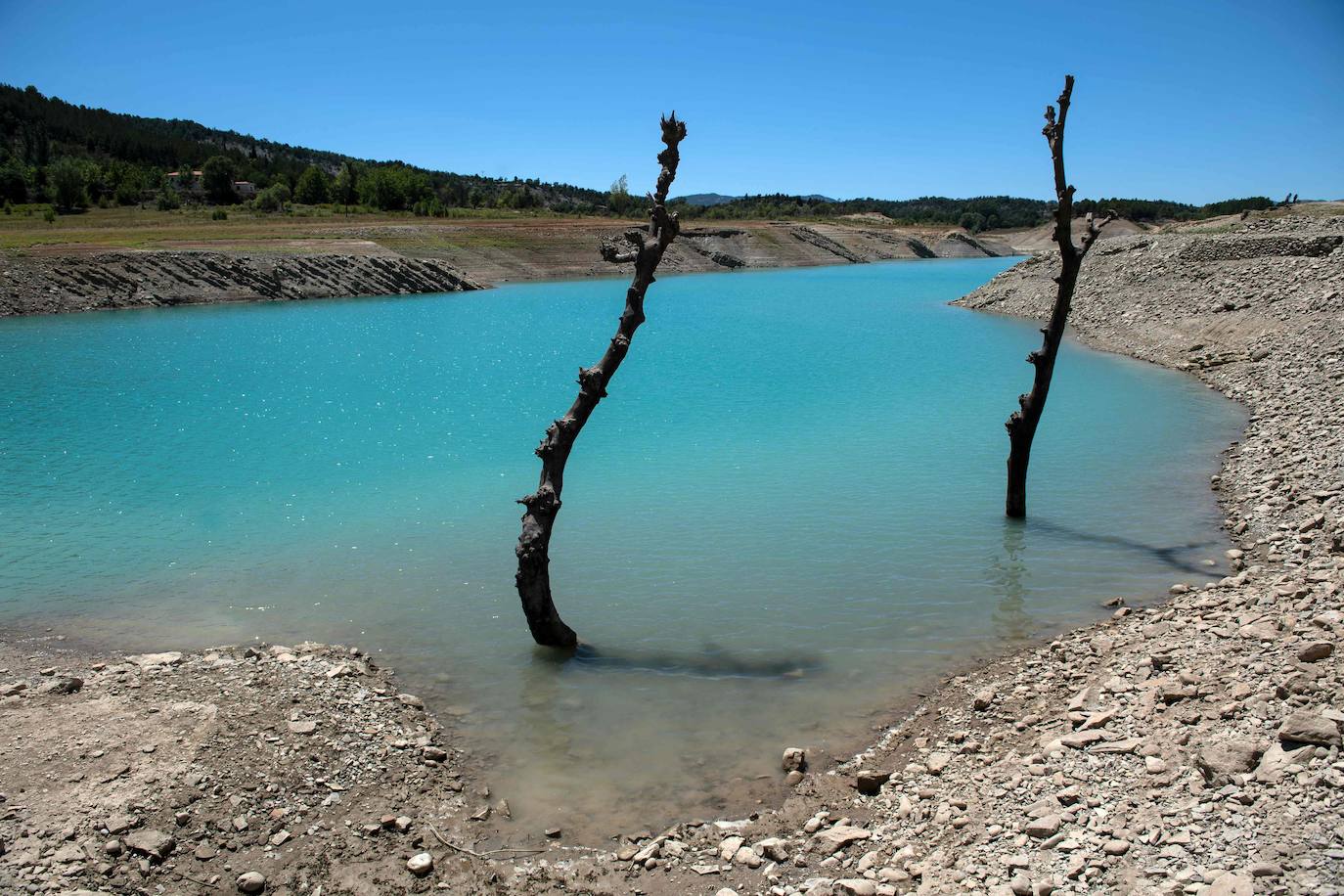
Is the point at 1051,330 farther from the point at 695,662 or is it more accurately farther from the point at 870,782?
the point at 870,782

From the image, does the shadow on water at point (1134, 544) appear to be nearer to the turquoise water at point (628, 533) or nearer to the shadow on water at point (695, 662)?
the turquoise water at point (628, 533)

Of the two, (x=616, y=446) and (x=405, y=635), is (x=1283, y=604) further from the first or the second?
(x=616, y=446)

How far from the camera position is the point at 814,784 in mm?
7762

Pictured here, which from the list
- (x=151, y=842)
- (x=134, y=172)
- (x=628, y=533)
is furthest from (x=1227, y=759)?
(x=134, y=172)

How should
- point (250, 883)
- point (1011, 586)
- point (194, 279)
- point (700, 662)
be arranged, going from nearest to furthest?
point (250, 883)
point (700, 662)
point (1011, 586)
point (194, 279)

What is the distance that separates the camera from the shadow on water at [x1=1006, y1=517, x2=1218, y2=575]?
12741 millimetres

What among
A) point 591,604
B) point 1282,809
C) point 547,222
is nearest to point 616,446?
point 591,604

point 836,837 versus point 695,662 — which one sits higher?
point 836,837

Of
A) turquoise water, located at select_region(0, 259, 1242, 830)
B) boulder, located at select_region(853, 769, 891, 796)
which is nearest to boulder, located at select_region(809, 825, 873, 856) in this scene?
boulder, located at select_region(853, 769, 891, 796)

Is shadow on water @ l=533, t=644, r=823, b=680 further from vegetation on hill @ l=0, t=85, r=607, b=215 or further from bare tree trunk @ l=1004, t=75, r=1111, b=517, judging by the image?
vegetation on hill @ l=0, t=85, r=607, b=215

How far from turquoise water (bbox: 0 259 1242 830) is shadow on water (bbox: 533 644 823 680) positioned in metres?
0.05

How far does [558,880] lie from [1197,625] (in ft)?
22.6

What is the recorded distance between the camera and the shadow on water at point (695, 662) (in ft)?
33.2

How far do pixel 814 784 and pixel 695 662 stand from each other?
9.27 ft
